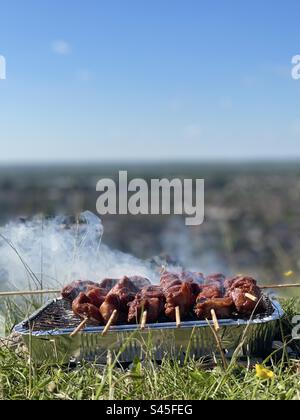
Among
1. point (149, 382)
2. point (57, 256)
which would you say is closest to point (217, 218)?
point (57, 256)

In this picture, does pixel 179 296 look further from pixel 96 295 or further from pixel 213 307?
pixel 96 295

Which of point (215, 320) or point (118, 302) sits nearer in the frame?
point (215, 320)

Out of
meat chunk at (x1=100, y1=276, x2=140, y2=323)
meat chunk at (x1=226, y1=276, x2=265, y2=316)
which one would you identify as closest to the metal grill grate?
meat chunk at (x1=226, y1=276, x2=265, y2=316)

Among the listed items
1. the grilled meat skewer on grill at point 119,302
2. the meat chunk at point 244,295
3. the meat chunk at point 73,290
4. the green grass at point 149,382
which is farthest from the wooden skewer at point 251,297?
the meat chunk at point 73,290

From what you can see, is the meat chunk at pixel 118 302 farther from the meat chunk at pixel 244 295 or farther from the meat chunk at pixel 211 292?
the meat chunk at pixel 244 295

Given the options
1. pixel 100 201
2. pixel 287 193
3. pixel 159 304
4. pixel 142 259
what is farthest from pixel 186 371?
pixel 287 193

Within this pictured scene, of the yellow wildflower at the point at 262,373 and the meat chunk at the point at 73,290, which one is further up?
the meat chunk at the point at 73,290

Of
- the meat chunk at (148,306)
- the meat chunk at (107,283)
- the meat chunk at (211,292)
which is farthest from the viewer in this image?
the meat chunk at (107,283)
